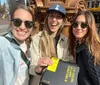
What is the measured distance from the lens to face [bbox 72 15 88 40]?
8.52ft

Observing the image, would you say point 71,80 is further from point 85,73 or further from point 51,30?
point 51,30

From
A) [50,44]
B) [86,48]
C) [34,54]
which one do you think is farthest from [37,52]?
[86,48]

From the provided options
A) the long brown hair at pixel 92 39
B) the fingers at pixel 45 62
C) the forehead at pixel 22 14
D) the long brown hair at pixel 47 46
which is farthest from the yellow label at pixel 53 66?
the forehead at pixel 22 14

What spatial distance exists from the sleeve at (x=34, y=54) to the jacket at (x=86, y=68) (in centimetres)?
45

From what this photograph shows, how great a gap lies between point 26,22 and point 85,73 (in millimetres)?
856

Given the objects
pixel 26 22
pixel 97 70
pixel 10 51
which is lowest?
pixel 97 70

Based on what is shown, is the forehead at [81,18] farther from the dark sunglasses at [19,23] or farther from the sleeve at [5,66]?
the sleeve at [5,66]

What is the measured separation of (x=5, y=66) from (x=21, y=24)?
528mm

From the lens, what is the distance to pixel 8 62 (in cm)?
232

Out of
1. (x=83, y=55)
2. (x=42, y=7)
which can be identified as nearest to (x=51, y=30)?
(x=83, y=55)

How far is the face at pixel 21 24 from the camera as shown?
2.56 meters

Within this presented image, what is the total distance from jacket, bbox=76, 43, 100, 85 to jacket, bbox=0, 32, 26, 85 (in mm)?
660

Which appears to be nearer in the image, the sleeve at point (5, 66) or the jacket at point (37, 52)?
the sleeve at point (5, 66)

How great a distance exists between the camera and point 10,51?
2.35 meters
